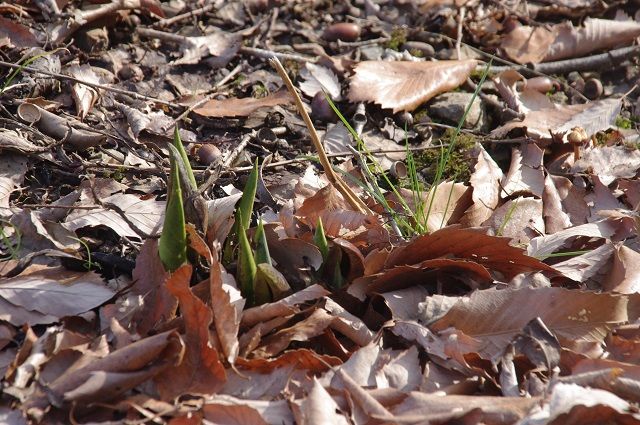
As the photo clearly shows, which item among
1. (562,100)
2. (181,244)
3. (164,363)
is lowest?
(562,100)

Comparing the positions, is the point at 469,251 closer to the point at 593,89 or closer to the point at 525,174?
the point at 525,174

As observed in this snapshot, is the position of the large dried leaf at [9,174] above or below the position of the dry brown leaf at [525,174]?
above

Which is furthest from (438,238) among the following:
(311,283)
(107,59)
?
(107,59)

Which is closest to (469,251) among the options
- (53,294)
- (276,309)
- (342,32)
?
(276,309)

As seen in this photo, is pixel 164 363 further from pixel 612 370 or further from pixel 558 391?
pixel 612 370

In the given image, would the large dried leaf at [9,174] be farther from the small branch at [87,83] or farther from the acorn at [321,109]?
the acorn at [321,109]

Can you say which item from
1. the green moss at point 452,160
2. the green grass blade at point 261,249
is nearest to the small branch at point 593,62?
the green moss at point 452,160
